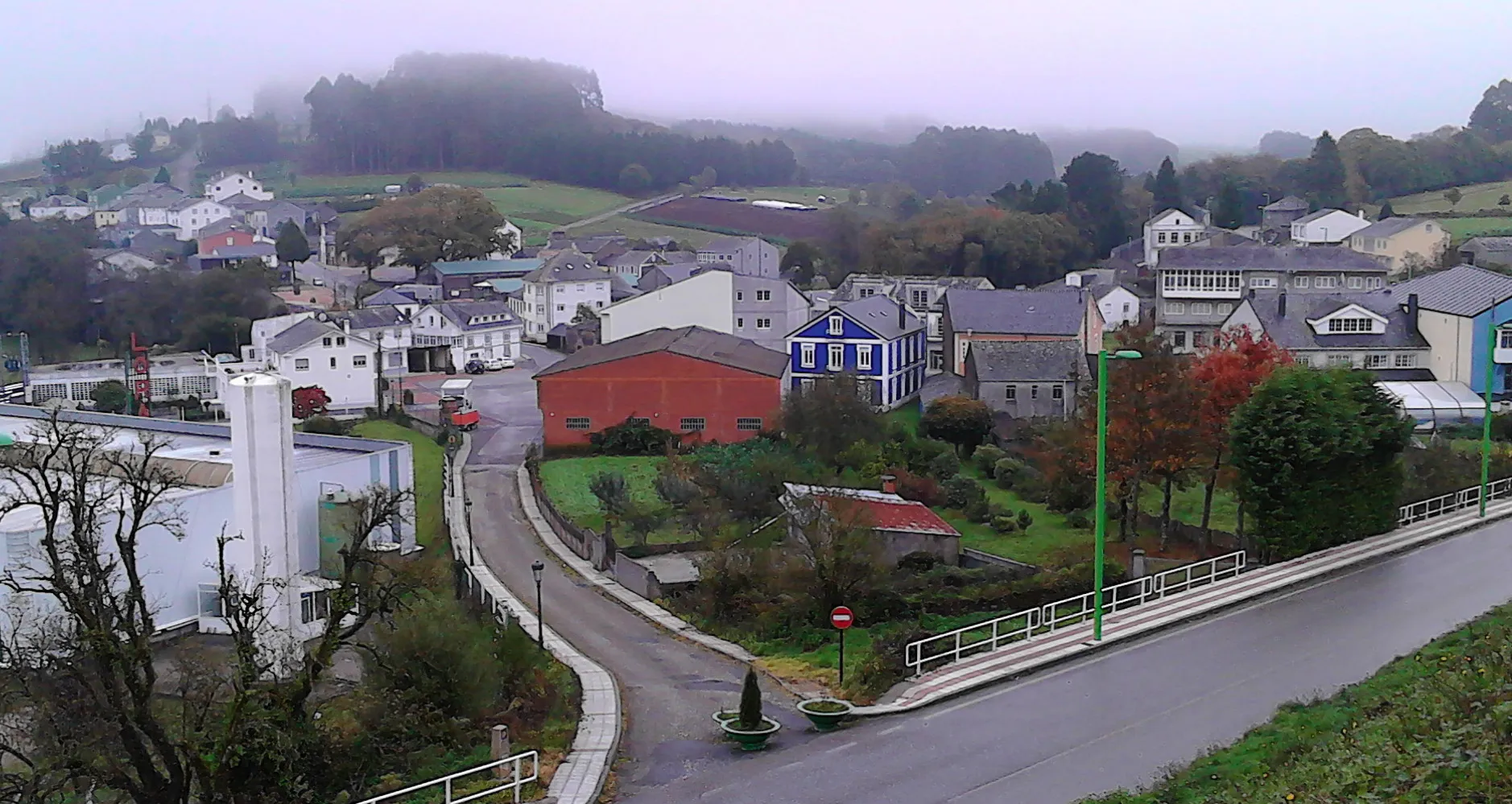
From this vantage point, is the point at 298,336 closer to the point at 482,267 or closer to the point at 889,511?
the point at 889,511

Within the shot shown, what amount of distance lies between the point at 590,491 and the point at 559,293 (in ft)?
101

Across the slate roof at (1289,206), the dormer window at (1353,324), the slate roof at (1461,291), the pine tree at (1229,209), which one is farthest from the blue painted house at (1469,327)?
the pine tree at (1229,209)

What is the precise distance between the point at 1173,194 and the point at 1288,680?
224 ft

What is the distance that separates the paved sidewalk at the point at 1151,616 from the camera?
626 inches

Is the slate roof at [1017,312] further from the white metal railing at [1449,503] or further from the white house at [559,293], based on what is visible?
the white house at [559,293]

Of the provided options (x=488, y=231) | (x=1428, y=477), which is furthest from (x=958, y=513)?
(x=488, y=231)

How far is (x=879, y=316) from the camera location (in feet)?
136

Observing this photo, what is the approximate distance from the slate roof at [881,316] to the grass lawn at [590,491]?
7.98m

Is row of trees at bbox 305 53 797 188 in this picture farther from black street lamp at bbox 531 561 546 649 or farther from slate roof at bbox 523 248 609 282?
black street lamp at bbox 531 561 546 649

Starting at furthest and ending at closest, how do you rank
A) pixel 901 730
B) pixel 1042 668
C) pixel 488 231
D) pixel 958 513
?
pixel 488 231 → pixel 958 513 → pixel 1042 668 → pixel 901 730

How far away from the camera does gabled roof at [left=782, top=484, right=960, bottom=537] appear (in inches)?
916

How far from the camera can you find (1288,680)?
15.2 metres

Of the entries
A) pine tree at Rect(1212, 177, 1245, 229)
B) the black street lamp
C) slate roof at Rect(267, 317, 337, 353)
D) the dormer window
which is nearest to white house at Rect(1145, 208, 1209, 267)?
pine tree at Rect(1212, 177, 1245, 229)

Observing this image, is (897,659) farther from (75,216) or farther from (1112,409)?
(75,216)
